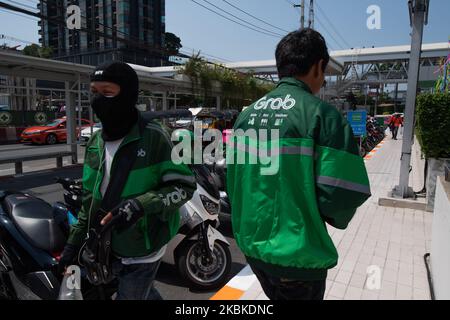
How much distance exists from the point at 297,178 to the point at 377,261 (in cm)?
297

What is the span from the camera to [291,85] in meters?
1.65

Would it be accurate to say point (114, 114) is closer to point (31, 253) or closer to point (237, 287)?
point (31, 253)

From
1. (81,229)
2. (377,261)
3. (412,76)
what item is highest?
(412,76)

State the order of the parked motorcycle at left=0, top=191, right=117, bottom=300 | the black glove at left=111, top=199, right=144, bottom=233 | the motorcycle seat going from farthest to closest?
the motorcycle seat, the parked motorcycle at left=0, top=191, right=117, bottom=300, the black glove at left=111, top=199, right=144, bottom=233

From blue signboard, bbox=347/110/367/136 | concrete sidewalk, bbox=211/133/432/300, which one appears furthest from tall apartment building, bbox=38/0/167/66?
concrete sidewalk, bbox=211/133/432/300

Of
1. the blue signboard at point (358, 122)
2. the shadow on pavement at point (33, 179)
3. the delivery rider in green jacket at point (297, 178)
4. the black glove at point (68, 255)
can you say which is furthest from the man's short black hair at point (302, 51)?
the blue signboard at point (358, 122)

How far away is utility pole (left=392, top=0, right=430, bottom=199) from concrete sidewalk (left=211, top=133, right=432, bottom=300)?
52cm

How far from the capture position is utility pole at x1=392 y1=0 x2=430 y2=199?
6117mm

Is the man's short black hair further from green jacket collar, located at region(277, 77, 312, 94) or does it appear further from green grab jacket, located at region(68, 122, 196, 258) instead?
green grab jacket, located at region(68, 122, 196, 258)

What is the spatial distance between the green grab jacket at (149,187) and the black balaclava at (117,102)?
73 millimetres

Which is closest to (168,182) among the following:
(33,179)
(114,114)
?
(114,114)

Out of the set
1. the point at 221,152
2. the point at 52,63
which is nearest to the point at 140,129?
the point at 221,152

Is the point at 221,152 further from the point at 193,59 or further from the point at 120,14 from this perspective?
the point at 120,14

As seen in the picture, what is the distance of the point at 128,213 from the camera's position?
5.96 feet
